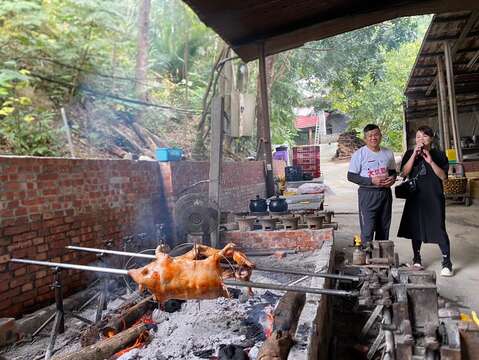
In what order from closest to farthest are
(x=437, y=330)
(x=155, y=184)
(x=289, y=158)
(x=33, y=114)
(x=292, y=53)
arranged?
(x=437, y=330) → (x=155, y=184) → (x=33, y=114) → (x=292, y=53) → (x=289, y=158)

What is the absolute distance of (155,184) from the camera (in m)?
5.84

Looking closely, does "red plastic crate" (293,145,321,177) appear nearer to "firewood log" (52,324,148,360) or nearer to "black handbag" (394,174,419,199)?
"black handbag" (394,174,419,199)

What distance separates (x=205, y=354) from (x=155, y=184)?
328 centimetres

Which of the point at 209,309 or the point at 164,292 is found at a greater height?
the point at 164,292

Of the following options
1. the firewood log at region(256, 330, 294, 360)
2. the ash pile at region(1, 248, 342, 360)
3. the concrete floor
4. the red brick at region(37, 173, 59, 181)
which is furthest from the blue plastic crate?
the firewood log at region(256, 330, 294, 360)

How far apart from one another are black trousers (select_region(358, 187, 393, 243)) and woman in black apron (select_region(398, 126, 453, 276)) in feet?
1.19

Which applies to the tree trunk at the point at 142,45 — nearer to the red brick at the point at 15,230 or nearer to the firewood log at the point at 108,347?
the red brick at the point at 15,230

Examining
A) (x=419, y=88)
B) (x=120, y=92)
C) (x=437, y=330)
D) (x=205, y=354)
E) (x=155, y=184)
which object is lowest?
(x=205, y=354)

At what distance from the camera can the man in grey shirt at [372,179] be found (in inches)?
181

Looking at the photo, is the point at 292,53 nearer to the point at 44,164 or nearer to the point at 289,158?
the point at 289,158

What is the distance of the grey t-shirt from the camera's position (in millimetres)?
4633

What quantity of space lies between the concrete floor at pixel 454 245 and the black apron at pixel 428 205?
57 cm

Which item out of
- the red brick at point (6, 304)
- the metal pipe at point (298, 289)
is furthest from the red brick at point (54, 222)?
the metal pipe at point (298, 289)

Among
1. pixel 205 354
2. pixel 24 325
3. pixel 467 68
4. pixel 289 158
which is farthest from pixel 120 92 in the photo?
pixel 467 68
